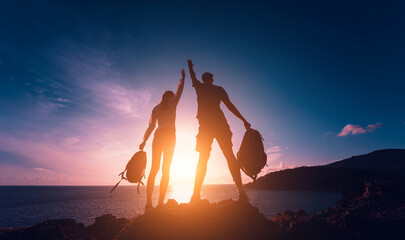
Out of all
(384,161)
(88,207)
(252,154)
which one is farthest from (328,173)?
(252,154)

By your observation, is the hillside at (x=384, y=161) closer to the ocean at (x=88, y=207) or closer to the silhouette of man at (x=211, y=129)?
the ocean at (x=88, y=207)

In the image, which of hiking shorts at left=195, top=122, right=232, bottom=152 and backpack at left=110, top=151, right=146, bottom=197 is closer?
hiking shorts at left=195, top=122, right=232, bottom=152

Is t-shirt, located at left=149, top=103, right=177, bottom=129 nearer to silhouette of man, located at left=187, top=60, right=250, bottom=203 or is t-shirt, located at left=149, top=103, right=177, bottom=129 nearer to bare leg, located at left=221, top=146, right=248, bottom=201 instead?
silhouette of man, located at left=187, top=60, right=250, bottom=203

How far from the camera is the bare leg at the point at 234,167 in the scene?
4.26 metres

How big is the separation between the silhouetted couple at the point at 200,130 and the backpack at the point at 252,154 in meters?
0.27

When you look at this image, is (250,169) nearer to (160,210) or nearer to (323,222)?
(323,222)

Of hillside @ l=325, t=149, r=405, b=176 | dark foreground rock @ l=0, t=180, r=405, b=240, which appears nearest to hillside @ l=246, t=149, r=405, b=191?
hillside @ l=325, t=149, r=405, b=176

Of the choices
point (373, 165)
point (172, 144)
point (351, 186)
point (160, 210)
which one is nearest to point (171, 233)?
point (160, 210)

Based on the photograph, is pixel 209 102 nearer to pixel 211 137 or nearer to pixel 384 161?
pixel 211 137

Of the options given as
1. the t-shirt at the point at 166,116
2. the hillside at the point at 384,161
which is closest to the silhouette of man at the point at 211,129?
the t-shirt at the point at 166,116

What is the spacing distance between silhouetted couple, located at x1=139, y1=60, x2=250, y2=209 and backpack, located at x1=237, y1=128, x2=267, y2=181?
10.7 inches

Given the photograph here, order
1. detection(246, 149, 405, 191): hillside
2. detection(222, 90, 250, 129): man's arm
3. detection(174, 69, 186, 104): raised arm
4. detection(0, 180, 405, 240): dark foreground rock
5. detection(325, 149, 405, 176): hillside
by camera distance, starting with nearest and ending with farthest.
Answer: detection(0, 180, 405, 240): dark foreground rock → detection(222, 90, 250, 129): man's arm → detection(174, 69, 186, 104): raised arm → detection(246, 149, 405, 191): hillside → detection(325, 149, 405, 176): hillside

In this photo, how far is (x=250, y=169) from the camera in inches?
177

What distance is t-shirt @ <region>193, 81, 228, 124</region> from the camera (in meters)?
4.48
